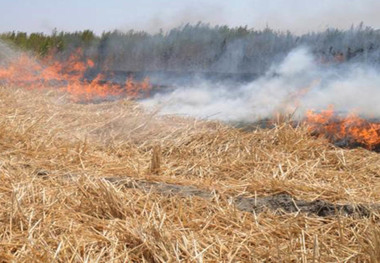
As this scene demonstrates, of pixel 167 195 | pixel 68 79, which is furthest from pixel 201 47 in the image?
pixel 167 195

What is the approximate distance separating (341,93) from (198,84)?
3357 mm

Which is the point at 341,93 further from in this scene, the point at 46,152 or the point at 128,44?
the point at 128,44

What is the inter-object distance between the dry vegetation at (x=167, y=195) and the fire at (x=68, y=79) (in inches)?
122

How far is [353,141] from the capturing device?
19.0 feet

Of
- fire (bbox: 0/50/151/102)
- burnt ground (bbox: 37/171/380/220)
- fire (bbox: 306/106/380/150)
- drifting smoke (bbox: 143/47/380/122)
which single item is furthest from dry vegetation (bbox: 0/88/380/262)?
fire (bbox: 0/50/151/102)

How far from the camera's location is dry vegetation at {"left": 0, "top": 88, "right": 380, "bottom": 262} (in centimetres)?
252

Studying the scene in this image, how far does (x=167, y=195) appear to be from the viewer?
346cm

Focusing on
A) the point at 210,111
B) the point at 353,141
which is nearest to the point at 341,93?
the point at 353,141

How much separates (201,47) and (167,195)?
8.78 m

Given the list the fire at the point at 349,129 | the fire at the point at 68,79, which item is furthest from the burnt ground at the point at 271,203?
the fire at the point at 68,79

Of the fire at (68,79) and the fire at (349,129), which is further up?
the fire at (349,129)

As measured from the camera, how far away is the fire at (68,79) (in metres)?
10.2

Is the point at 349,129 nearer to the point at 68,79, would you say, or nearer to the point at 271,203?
the point at 271,203

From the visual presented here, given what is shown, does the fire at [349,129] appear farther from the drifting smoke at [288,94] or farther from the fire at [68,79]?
the fire at [68,79]
